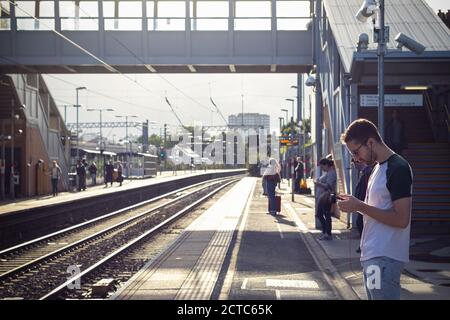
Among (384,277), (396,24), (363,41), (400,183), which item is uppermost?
(396,24)

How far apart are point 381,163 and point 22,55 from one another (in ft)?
78.7

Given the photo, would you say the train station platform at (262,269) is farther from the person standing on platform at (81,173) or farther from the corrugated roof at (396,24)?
the person standing on platform at (81,173)

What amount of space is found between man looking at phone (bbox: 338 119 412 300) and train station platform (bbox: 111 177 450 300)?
3813mm

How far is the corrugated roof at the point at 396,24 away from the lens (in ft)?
66.5

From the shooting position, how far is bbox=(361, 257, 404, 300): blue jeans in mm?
4324

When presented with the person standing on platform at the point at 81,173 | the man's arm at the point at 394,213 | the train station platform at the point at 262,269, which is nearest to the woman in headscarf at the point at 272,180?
the train station platform at the point at 262,269

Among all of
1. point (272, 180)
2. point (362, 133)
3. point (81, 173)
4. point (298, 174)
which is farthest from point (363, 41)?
point (81, 173)

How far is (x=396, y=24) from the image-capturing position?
22.1 meters

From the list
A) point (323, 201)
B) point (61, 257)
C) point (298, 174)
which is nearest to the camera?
point (61, 257)

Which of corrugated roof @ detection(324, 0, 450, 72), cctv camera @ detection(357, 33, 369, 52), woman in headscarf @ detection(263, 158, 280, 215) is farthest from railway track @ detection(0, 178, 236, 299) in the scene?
corrugated roof @ detection(324, 0, 450, 72)

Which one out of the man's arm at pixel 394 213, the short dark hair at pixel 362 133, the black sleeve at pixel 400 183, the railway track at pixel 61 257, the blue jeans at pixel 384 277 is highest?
the short dark hair at pixel 362 133

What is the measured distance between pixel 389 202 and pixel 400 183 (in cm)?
16

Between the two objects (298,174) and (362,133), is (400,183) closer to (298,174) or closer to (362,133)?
(362,133)

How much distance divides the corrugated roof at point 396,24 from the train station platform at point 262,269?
5906 mm
